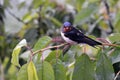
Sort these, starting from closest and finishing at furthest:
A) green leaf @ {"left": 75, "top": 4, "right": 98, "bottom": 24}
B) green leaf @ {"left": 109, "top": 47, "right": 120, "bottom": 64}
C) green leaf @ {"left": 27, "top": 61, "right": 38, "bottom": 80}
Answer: green leaf @ {"left": 27, "top": 61, "right": 38, "bottom": 80} < green leaf @ {"left": 109, "top": 47, "right": 120, "bottom": 64} < green leaf @ {"left": 75, "top": 4, "right": 98, "bottom": 24}

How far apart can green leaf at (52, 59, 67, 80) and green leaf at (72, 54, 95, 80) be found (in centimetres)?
2

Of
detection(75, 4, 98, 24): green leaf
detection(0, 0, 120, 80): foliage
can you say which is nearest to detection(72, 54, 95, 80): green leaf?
detection(0, 0, 120, 80): foliage

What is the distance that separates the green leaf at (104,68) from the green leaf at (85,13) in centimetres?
78

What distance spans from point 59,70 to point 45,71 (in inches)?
1.5

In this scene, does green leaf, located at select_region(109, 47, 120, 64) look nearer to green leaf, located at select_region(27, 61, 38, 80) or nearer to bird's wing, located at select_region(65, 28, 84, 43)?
bird's wing, located at select_region(65, 28, 84, 43)

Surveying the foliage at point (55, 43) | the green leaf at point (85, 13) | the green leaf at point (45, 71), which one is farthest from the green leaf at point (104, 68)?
the green leaf at point (85, 13)

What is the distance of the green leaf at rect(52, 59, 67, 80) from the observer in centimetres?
72

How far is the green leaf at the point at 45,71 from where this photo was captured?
0.70 m

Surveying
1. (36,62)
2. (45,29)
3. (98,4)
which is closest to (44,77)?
(36,62)

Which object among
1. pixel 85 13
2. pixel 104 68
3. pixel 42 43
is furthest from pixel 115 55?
pixel 85 13

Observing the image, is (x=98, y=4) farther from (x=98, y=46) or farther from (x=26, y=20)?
(x=98, y=46)

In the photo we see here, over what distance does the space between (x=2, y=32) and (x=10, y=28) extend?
10 cm

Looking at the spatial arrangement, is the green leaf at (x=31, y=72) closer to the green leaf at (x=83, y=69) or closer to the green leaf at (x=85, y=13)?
the green leaf at (x=83, y=69)

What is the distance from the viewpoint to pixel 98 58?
732mm
